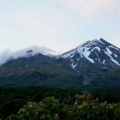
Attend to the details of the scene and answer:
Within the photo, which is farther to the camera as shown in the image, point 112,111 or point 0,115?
point 0,115

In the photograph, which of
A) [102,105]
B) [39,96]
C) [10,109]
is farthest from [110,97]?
[102,105]

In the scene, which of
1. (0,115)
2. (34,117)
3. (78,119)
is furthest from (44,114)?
(0,115)

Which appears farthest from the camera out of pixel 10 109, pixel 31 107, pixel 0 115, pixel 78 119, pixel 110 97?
pixel 110 97

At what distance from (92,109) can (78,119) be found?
4.90 ft

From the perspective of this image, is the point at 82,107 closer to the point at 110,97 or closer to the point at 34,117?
the point at 34,117

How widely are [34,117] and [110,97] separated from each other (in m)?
47.3

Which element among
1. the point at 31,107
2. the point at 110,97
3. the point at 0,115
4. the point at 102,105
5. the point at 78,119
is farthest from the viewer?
the point at 110,97

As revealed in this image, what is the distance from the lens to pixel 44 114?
1274 centimetres

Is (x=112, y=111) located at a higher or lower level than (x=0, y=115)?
higher

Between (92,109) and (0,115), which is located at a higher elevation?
(92,109)

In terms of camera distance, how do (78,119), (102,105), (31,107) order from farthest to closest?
(31,107), (102,105), (78,119)

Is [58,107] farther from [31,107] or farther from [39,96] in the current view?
[39,96]

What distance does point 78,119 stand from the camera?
1244 cm

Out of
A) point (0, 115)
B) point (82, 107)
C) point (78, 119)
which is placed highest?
point (82, 107)
